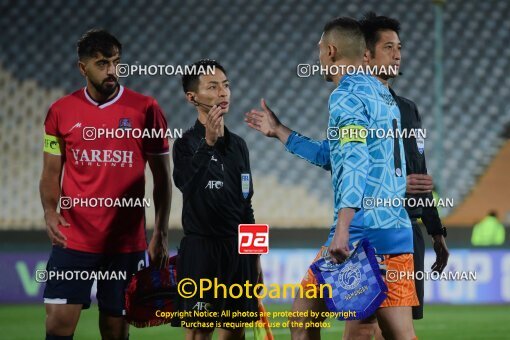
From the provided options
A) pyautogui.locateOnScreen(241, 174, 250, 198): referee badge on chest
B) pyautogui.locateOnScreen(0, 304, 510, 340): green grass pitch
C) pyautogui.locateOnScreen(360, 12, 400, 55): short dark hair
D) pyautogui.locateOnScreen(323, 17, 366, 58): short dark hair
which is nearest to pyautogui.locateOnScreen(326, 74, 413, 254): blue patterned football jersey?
pyautogui.locateOnScreen(323, 17, 366, 58): short dark hair

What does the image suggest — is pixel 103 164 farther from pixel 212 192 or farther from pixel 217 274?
pixel 217 274

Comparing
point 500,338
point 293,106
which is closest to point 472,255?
point 500,338

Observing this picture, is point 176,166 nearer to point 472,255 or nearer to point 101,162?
point 101,162

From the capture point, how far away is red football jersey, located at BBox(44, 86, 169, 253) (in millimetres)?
4125

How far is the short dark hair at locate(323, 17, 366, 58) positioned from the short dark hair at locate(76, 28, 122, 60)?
3.80 ft

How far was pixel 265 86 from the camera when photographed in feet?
23.7

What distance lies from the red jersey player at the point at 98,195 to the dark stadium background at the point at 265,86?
1459 mm

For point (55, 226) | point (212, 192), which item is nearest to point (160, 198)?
point (212, 192)

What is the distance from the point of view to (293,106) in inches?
271

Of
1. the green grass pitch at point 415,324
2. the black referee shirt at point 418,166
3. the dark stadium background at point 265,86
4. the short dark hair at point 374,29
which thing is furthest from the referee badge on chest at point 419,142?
the dark stadium background at point 265,86

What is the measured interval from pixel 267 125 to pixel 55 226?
3.44ft

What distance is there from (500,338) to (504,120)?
10.6 ft

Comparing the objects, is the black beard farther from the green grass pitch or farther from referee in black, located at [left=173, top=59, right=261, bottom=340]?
the green grass pitch

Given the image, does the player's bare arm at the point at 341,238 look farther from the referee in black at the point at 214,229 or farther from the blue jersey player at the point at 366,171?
the referee in black at the point at 214,229
